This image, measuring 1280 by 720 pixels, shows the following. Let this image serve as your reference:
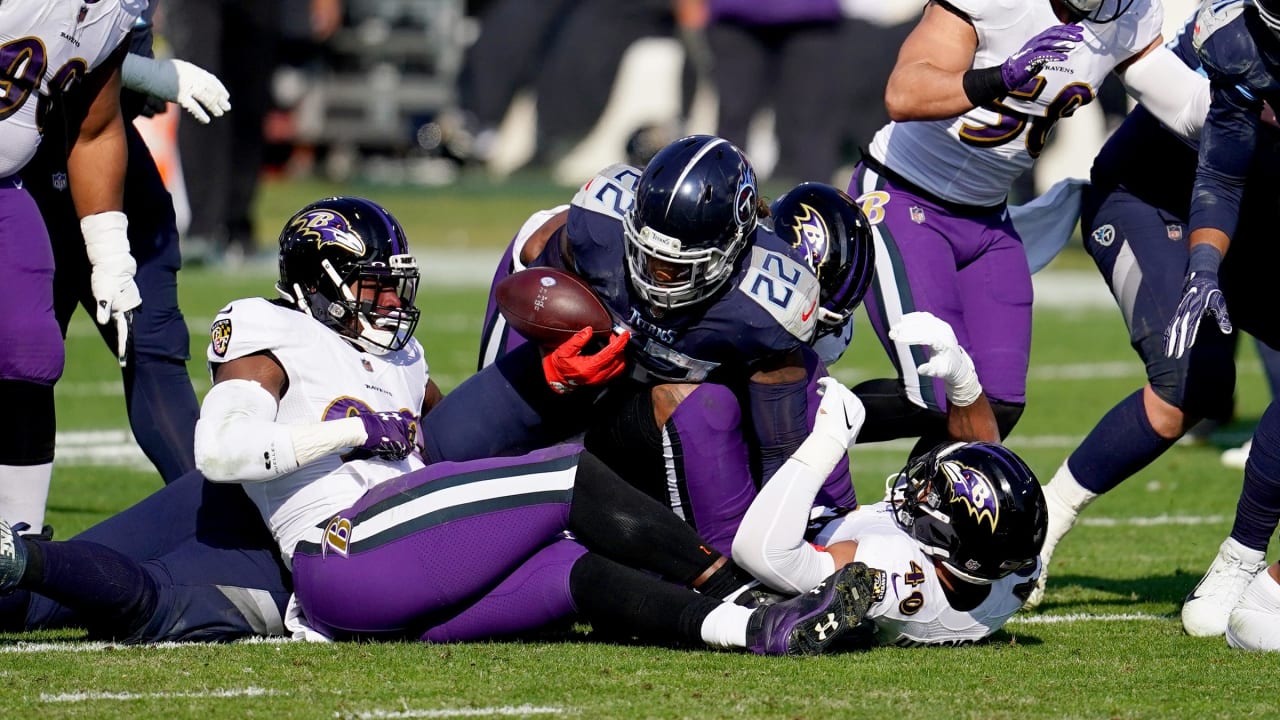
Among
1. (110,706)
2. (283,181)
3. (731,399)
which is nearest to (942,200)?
(731,399)

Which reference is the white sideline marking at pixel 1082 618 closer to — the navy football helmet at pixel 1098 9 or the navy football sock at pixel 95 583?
the navy football helmet at pixel 1098 9

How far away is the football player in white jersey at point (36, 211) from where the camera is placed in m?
4.53

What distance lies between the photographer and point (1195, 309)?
4.41 m

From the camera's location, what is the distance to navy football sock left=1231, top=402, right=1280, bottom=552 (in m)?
4.43

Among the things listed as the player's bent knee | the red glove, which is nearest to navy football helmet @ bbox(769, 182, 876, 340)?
the player's bent knee

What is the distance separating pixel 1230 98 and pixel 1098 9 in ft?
2.20

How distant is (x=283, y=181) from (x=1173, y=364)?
20.2 metres

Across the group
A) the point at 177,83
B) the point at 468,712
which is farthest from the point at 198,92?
the point at 468,712

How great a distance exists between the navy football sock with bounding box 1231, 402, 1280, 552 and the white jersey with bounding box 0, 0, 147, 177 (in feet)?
10.9

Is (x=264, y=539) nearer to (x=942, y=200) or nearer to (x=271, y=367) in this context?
(x=271, y=367)

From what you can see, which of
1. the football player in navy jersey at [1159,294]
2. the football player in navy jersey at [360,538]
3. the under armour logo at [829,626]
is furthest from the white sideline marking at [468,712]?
the football player in navy jersey at [1159,294]

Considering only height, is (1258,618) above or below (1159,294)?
below

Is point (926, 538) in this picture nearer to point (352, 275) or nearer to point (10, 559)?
point (352, 275)

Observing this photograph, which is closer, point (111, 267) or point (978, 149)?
point (111, 267)
